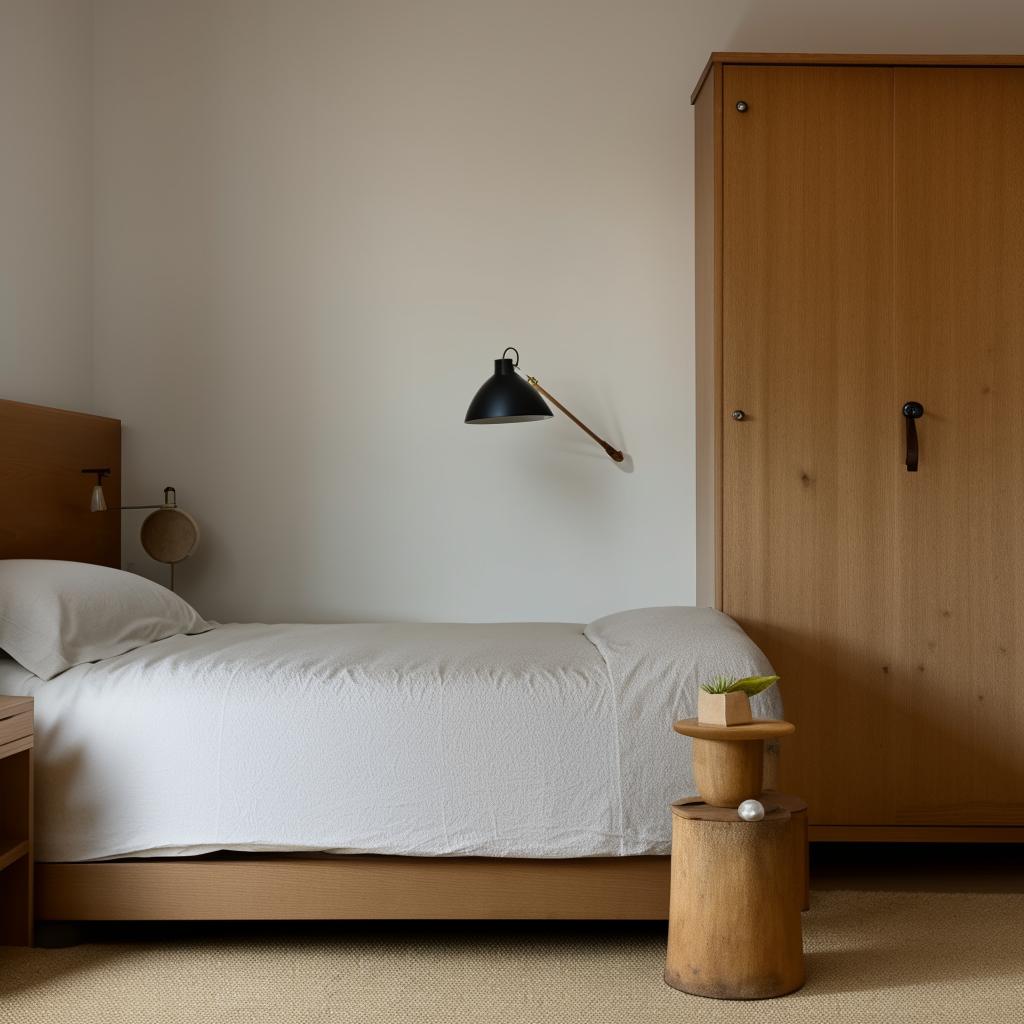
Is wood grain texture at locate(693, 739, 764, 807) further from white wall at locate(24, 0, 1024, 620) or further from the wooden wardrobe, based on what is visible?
white wall at locate(24, 0, 1024, 620)

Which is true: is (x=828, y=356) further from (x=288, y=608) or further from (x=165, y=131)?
(x=165, y=131)

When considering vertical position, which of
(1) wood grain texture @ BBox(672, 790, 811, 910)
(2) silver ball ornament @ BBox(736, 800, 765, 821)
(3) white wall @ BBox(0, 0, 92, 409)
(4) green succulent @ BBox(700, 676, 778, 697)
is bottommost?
(1) wood grain texture @ BBox(672, 790, 811, 910)

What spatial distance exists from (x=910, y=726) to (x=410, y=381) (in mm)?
1705

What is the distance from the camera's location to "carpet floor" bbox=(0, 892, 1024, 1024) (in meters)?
2.01

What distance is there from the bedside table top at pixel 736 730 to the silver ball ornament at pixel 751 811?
11 centimetres

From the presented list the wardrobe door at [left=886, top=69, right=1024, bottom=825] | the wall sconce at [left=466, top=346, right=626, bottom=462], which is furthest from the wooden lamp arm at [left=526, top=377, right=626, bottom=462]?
the wardrobe door at [left=886, top=69, right=1024, bottom=825]

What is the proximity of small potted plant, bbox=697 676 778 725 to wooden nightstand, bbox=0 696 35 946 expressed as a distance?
1272 millimetres

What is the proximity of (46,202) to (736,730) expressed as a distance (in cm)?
241

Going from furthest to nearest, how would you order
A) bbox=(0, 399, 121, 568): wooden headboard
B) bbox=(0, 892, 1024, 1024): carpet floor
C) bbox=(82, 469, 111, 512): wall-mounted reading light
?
bbox=(82, 469, 111, 512): wall-mounted reading light → bbox=(0, 399, 121, 568): wooden headboard → bbox=(0, 892, 1024, 1024): carpet floor

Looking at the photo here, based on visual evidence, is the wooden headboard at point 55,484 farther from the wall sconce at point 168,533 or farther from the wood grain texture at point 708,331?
the wood grain texture at point 708,331

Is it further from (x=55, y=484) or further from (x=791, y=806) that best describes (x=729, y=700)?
(x=55, y=484)

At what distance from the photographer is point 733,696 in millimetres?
2100

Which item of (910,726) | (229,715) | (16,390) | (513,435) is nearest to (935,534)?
(910,726)

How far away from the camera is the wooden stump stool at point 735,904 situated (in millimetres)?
2033
